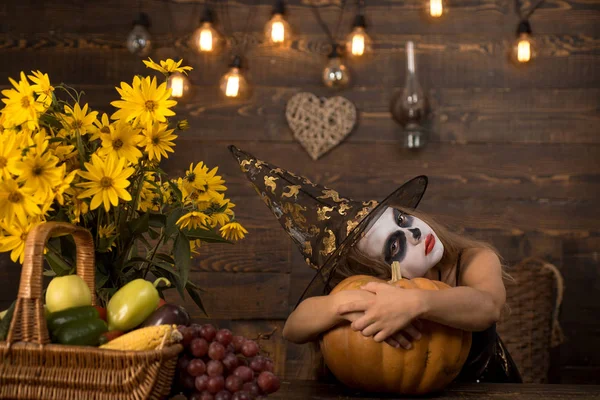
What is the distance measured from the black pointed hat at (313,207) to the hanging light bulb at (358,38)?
1.36 m

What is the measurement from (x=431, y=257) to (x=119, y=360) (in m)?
0.64

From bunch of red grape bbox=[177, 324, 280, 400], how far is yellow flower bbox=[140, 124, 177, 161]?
243 mm

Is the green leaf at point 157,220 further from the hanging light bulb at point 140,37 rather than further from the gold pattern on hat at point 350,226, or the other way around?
the hanging light bulb at point 140,37

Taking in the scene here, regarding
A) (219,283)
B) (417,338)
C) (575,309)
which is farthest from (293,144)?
(417,338)

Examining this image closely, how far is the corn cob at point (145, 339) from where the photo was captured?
2.37 ft

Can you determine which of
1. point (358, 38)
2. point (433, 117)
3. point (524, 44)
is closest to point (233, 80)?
point (358, 38)

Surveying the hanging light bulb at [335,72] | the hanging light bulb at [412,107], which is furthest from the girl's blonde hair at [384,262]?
the hanging light bulb at [335,72]

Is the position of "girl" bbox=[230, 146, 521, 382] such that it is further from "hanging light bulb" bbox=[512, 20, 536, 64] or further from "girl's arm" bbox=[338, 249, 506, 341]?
"hanging light bulb" bbox=[512, 20, 536, 64]

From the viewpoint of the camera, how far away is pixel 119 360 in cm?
70

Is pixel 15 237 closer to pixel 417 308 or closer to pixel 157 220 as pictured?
pixel 157 220

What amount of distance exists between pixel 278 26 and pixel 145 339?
1.93 m

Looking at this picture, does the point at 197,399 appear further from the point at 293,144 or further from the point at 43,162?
the point at 293,144

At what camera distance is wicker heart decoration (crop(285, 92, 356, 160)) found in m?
2.54

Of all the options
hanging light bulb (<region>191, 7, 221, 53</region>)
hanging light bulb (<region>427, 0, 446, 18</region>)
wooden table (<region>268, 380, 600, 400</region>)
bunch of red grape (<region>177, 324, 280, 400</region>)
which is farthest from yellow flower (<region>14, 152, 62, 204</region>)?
hanging light bulb (<region>427, 0, 446, 18</region>)
